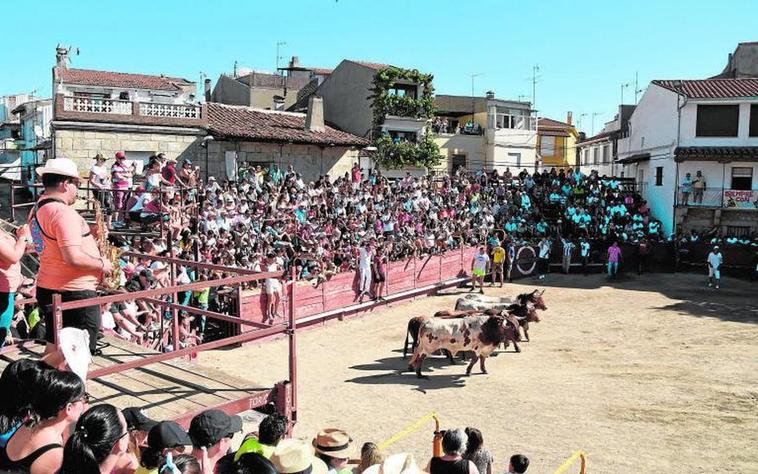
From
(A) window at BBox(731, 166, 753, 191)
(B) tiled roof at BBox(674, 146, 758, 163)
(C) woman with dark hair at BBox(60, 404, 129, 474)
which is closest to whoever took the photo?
(C) woman with dark hair at BBox(60, 404, 129, 474)

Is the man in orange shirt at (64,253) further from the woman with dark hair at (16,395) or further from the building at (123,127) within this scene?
the building at (123,127)

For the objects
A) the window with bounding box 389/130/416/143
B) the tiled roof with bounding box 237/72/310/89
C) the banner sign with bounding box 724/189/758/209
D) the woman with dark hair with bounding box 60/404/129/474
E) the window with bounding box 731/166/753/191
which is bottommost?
the woman with dark hair with bounding box 60/404/129/474

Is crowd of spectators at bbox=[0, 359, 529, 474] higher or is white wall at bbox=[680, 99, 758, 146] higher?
white wall at bbox=[680, 99, 758, 146]

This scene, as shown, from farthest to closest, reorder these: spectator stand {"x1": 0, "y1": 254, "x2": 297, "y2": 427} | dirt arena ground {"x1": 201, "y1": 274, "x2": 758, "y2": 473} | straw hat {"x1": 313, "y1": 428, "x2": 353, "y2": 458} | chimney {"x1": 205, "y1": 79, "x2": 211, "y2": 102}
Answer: chimney {"x1": 205, "y1": 79, "x2": 211, "y2": 102} < dirt arena ground {"x1": 201, "y1": 274, "x2": 758, "y2": 473} < spectator stand {"x1": 0, "y1": 254, "x2": 297, "y2": 427} < straw hat {"x1": 313, "y1": 428, "x2": 353, "y2": 458}

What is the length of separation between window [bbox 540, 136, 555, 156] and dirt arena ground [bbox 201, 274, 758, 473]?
37.1m

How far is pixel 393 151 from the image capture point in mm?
37250

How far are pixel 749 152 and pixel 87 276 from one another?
A: 107 feet

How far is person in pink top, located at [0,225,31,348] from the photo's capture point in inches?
194

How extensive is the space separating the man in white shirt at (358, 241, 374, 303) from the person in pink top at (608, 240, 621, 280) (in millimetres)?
11129

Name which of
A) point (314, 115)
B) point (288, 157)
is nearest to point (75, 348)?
point (288, 157)

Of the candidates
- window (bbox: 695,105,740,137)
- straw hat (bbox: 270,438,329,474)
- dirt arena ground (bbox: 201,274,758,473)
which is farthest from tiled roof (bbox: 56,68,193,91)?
straw hat (bbox: 270,438,329,474)

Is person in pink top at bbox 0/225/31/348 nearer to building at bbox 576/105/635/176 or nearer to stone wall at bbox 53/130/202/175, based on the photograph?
stone wall at bbox 53/130/202/175

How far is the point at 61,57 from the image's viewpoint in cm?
3662

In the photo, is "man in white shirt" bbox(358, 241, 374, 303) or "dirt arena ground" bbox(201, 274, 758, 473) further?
"man in white shirt" bbox(358, 241, 374, 303)
